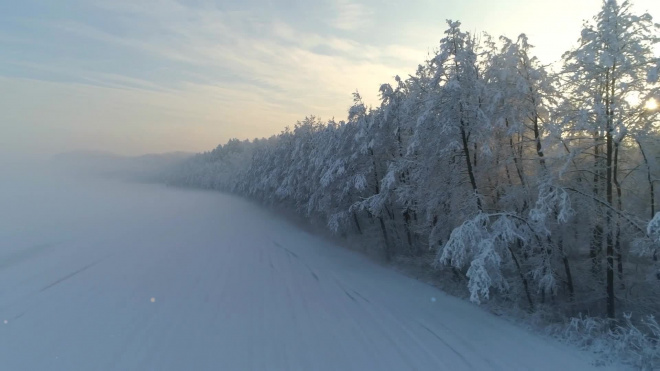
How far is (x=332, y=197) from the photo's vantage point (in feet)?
101

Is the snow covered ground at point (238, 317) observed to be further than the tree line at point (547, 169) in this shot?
No

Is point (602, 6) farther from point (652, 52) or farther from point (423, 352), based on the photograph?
point (423, 352)

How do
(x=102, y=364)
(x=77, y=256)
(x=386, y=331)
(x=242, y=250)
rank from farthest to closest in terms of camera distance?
(x=242, y=250)
(x=77, y=256)
(x=386, y=331)
(x=102, y=364)

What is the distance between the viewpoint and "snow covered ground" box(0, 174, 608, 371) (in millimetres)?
10109

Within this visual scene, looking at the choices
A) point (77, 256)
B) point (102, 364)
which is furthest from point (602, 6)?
point (77, 256)

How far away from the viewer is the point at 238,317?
13305mm

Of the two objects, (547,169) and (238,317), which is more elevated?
(547,169)

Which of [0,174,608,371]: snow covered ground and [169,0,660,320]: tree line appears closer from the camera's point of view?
[0,174,608,371]: snow covered ground

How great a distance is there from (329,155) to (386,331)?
21.6m

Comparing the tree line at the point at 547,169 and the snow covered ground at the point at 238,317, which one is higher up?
the tree line at the point at 547,169

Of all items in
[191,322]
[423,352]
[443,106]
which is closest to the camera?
[423,352]

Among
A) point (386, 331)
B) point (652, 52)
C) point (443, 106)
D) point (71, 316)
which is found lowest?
point (71, 316)

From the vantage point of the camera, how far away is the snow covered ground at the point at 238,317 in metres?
10.1

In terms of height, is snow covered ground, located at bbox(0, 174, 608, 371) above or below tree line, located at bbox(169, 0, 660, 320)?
below
